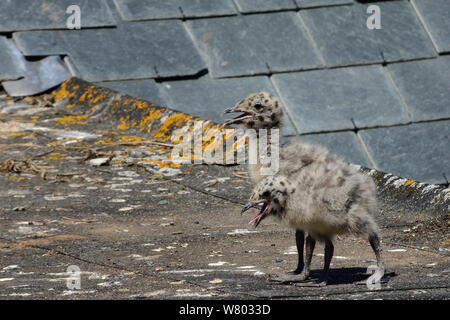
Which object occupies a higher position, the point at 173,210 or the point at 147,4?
the point at 147,4

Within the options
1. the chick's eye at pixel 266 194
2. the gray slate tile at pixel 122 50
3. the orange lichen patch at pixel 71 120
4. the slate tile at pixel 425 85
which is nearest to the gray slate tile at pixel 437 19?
the slate tile at pixel 425 85

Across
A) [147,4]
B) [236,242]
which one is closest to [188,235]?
[236,242]

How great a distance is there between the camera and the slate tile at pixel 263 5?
38.5 feet

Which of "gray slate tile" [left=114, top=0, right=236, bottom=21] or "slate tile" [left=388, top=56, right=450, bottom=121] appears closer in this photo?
"slate tile" [left=388, top=56, right=450, bottom=121]

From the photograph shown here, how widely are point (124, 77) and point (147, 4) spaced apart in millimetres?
1185

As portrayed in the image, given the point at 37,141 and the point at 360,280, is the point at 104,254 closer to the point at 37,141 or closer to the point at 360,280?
the point at 360,280

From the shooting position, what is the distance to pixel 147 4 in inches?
453

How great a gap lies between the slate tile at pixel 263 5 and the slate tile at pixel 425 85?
1.47 m

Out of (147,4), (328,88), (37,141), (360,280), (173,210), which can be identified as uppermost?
(147,4)

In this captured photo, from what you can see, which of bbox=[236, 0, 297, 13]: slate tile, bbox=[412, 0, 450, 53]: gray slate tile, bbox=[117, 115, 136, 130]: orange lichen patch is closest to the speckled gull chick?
bbox=[117, 115, 136, 130]: orange lichen patch

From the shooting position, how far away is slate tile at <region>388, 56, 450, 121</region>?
11.3m

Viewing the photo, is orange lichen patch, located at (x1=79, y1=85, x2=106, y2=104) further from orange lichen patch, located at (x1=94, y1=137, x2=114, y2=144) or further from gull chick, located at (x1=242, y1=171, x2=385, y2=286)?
gull chick, located at (x1=242, y1=171, x2=385, y2=286)

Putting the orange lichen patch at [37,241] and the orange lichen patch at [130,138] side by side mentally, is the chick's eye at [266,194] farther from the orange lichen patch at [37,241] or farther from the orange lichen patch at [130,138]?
the orange lichen patch at [130,138]

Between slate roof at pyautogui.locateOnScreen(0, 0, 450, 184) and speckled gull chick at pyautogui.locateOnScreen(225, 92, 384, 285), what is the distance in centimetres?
475
